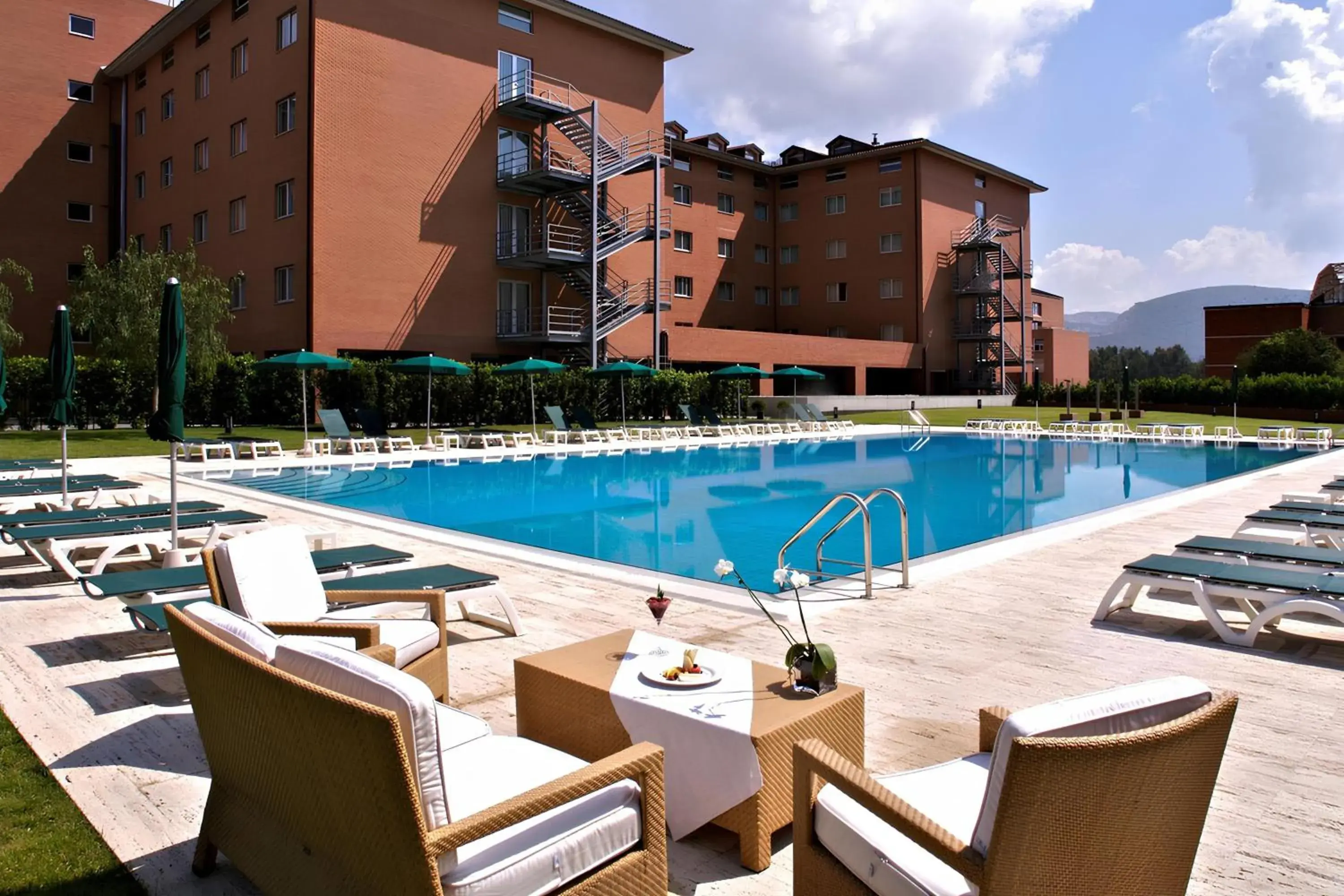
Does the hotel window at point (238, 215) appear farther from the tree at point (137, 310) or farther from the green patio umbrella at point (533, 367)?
the green patio umbrella at point (533, 367)

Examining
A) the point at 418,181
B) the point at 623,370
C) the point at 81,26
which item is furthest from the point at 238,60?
the point at 623,370

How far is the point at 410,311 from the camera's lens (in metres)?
28.1

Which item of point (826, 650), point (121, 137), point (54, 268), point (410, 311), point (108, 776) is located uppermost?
point (121, 137)

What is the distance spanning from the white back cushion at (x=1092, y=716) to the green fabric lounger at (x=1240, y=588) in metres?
4.08

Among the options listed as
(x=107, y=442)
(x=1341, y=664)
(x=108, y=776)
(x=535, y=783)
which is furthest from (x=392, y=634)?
(x=107, y=442)

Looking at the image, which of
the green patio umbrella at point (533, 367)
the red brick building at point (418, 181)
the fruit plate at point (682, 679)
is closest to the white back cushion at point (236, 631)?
the fruit plate at point (682, 679)

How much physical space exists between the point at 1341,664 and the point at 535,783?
16.7 ft

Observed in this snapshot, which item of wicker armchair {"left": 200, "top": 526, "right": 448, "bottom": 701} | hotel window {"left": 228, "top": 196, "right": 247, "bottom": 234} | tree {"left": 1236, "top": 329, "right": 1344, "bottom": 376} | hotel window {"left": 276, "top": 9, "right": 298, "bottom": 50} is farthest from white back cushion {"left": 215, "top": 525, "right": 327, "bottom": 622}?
tree {"left": 1236, "top": 329, "right": 1344, "bottom": 376}

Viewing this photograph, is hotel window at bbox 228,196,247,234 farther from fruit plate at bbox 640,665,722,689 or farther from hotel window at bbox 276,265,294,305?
fruit plate at bbox 640,665,722,689

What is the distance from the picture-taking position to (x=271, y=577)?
14.5 feet

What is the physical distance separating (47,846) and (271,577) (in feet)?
4.89

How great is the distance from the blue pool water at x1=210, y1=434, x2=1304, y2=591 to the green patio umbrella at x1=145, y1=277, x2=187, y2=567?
13.9 feet

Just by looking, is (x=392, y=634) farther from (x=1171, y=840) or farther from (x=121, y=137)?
(x=121, y=137)

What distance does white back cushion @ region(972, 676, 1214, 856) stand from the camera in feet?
6.81
